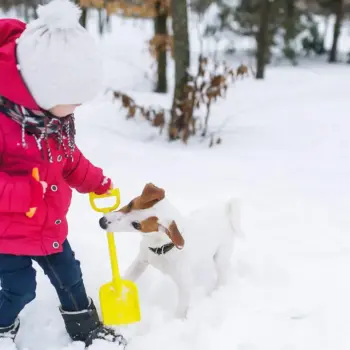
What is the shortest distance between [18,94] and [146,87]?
922 cm

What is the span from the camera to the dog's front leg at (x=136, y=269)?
89.2 inches

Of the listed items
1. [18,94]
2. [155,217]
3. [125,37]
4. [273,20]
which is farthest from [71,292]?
[125,37]

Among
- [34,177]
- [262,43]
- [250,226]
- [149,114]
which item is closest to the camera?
[34,177]

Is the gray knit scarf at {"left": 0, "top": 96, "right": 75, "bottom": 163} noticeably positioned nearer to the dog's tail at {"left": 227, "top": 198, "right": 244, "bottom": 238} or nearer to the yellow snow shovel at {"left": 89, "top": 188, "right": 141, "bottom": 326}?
the yellow snow shovel at {"left": 89, "top": 188, "right": 141, "bottom": 326}

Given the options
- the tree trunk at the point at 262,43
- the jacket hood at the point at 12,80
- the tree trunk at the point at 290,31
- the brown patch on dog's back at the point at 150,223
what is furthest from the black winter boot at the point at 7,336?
the tree trunk at the point at 290,31

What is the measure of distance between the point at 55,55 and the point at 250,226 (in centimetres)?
200

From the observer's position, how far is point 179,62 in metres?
5.36

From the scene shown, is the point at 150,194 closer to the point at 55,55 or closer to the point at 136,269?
the point at 136,269

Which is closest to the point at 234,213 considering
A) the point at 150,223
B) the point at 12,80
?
the point at 150,223

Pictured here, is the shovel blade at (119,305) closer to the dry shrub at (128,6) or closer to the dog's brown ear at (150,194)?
the dog's brown ear at (150,194)

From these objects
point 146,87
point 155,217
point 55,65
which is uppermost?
point 55,65

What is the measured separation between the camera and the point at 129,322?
207 centimetres

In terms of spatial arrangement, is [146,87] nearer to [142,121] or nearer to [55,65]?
[142,121]

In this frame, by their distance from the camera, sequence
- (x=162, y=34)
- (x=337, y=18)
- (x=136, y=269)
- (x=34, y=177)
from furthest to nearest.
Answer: (x=337, y=18) < (x=162, y=34) < (x=136, y=269) < (x=34, y=177)
